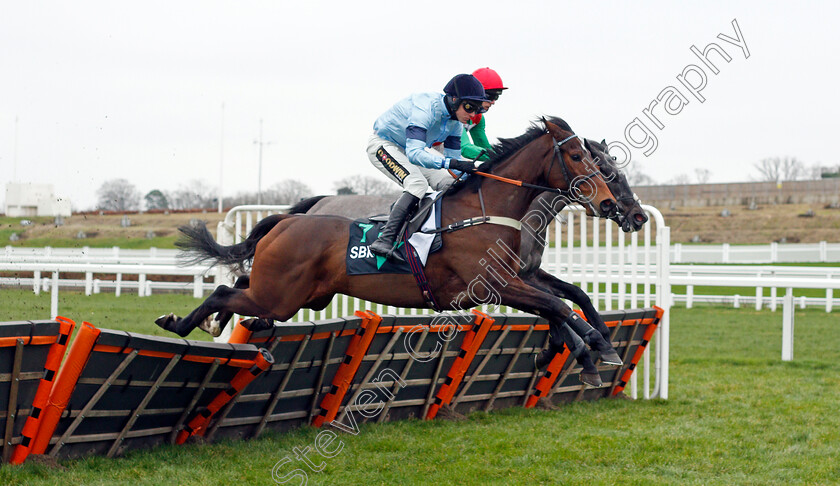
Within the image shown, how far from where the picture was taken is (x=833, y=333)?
11.5 meters

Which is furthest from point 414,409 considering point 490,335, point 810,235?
point 810,235

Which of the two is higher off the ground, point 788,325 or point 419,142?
point 419,142

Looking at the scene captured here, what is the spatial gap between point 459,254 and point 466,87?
954 millimetres

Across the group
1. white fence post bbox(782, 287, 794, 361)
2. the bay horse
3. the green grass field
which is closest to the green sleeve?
the bay horse

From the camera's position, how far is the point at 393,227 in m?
4.84

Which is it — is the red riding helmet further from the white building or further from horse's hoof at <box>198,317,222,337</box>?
the white building

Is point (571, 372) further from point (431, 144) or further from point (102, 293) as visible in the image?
point (102, 293)

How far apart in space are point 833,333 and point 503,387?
723cm

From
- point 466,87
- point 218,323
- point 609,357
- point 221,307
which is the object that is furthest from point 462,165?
point 218,323

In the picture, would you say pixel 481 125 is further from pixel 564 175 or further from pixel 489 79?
pixel 564 175

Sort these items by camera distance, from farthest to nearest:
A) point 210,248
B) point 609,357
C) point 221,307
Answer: point 210,248
point 221,307
point 609,357

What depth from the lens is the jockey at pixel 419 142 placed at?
4750 millimetres

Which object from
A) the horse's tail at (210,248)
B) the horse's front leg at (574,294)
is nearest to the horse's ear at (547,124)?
the horse's front leg at (574,294)

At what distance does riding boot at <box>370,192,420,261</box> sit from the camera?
4770 mm
